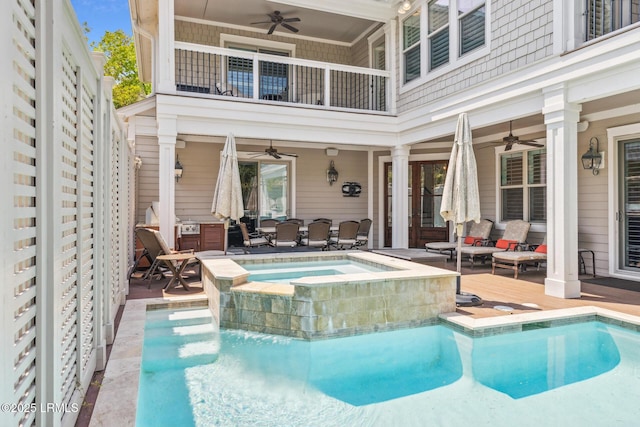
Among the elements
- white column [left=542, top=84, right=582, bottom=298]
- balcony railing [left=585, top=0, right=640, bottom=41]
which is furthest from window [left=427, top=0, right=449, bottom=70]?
white column [left=542, top=84, right=582, bottom=298]

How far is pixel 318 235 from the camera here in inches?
350

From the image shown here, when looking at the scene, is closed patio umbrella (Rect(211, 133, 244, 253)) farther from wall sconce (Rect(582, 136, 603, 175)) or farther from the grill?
wall sconce (Rect(582, 136, 603, 175))

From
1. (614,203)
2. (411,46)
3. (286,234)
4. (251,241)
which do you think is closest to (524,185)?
(614,203)

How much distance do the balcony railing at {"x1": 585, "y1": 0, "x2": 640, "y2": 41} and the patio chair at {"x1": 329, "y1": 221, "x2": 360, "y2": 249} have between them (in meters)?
5.36

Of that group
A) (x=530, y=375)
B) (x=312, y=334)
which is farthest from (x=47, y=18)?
(x=530, y=375)

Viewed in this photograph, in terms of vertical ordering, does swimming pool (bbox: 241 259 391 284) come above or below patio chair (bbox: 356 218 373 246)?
below

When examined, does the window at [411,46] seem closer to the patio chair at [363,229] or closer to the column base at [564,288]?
the patio chair at [363,229]

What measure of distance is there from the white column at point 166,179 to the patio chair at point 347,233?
3657 millimetres

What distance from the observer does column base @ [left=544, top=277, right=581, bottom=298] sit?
18.3ft

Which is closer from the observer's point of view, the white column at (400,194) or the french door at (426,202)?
the white column at (400,194)

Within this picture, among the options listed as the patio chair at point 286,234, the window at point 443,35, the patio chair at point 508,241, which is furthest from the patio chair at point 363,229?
the window at point 443,35

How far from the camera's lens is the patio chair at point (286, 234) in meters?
8.54

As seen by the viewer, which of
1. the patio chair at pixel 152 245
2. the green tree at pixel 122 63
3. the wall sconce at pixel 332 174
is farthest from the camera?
the green tree at pixel 122 63

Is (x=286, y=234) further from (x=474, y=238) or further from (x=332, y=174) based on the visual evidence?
(x=474, y=238)
